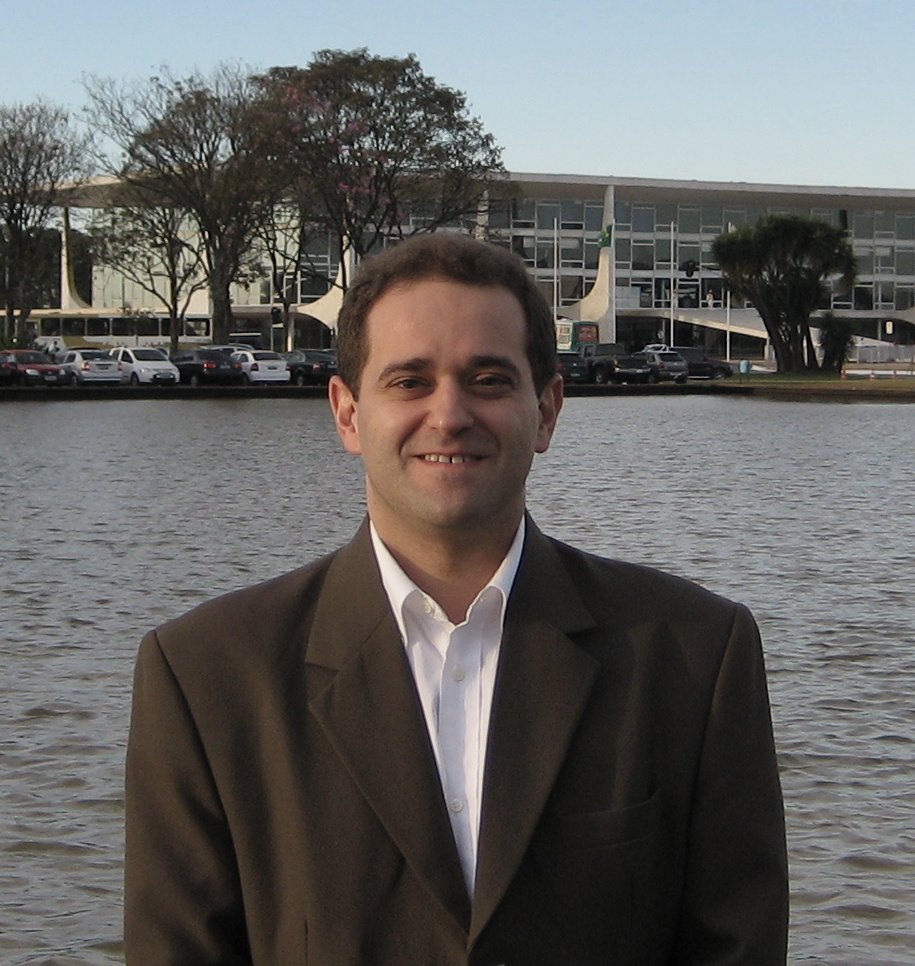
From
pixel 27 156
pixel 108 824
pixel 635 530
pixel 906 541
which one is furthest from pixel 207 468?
pixel 27 156

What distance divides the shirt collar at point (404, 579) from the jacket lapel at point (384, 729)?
0.06 feet

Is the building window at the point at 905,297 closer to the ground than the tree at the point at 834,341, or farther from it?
farther from it

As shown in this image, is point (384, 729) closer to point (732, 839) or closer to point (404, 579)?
point (404, 579)

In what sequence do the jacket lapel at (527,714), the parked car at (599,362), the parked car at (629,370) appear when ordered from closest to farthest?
the jacket lapel at (527,714) < the parked car at (599,362) < the parked car at (629,370)

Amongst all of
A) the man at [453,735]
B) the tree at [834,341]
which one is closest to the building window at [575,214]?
the tree at [834,341]

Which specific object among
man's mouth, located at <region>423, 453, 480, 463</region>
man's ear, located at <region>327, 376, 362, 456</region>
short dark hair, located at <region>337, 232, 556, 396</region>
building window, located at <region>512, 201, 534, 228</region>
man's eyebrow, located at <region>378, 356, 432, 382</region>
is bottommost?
man's mouth, located at <region>423, 453, 480, 463</region>

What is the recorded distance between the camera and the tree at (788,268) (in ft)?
228

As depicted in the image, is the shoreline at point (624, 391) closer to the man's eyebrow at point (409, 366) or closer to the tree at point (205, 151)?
the tree at point (205, 151)

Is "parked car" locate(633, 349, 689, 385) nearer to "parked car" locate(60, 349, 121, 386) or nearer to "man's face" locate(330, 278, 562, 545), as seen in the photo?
"parked car" locate(60, 349, 121, 386)

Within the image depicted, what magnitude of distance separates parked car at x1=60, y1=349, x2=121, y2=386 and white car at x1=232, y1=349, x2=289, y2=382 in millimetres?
3945

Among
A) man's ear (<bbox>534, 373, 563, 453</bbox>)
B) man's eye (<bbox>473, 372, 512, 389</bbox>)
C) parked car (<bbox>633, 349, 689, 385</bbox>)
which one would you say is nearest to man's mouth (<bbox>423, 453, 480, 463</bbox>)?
man's eye (<bbox>473, 372, 512, 389</bbox>)

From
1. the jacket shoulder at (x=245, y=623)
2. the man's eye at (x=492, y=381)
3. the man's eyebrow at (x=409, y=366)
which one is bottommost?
the jacket shoulder at (x=245, y=623)

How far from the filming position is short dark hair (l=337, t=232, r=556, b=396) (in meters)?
2.53

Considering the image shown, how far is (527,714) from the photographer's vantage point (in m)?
2.45
